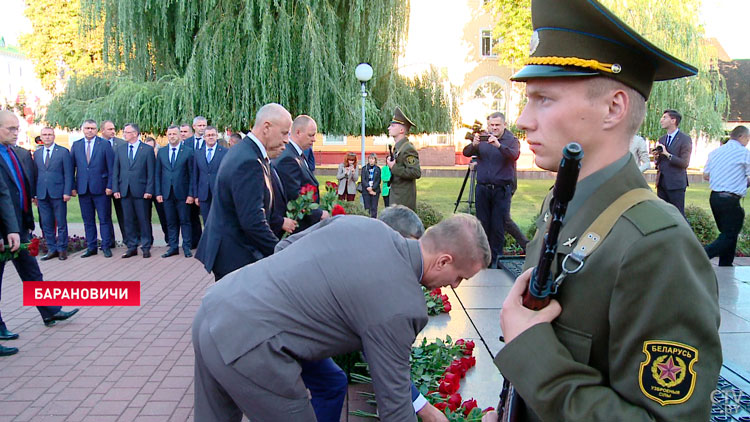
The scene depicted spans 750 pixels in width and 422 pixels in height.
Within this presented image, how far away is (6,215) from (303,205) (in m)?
3.02

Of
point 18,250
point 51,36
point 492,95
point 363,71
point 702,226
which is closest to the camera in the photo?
point 18,250

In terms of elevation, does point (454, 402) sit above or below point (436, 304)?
above

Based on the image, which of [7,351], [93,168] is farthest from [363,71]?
[7,351]

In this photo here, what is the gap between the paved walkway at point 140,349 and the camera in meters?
4.07

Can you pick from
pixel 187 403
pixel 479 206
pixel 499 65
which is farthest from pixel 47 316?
pixel 499 65

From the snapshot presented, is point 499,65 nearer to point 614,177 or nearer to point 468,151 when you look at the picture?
point 468,151

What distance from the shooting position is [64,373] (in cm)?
469

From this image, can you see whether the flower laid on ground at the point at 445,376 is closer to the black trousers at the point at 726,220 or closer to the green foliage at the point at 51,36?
the black trousers at the point at 726,220

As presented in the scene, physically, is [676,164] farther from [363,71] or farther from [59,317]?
[59,317]

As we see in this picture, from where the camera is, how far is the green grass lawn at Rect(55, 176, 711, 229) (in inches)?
565

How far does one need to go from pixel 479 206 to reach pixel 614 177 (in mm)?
7008

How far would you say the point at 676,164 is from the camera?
8.69 metres

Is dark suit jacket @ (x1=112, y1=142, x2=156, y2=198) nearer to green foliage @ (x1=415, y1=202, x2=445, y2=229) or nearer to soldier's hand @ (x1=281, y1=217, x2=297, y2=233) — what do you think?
green foliage @ (x1=415, y1=202, x2=445, y2=229)

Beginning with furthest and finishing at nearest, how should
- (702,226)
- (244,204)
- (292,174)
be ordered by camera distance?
(702,226), (292,174), (244,204)
